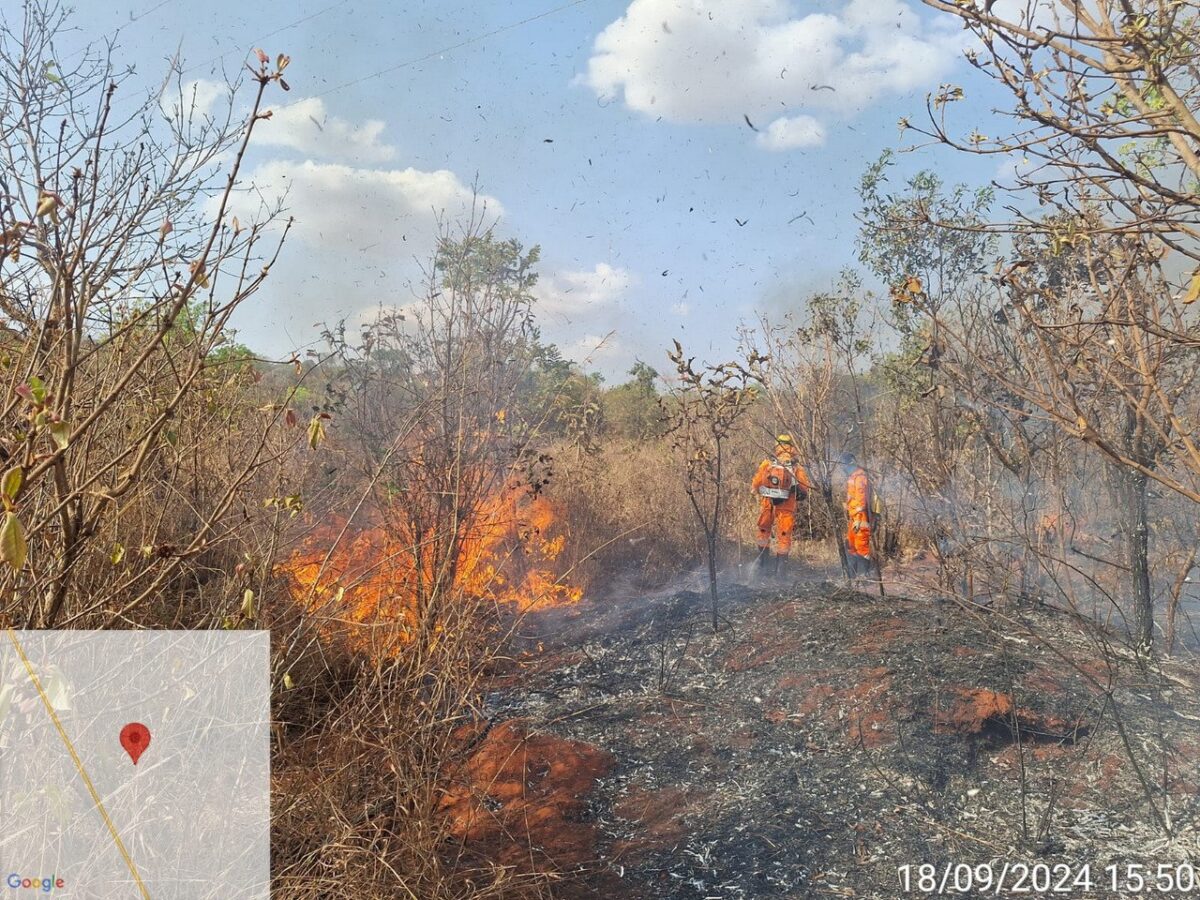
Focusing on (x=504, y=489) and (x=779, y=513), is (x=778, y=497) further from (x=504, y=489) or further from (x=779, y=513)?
(x=504, y=489)

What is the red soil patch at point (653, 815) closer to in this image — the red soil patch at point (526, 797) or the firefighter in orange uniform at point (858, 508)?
the red soil patch at point (526, 797)

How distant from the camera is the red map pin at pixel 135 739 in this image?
2.31 meters

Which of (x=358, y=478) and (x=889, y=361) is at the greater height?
(x=889, y=361)

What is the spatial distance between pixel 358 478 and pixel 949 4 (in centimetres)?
524

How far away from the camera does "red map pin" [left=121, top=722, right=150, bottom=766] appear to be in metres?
2.31

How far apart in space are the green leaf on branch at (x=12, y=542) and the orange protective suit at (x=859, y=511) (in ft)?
24.9

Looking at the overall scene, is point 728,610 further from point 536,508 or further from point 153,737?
point 153,737

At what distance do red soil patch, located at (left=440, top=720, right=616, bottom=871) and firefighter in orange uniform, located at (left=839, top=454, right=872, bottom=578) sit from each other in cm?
431

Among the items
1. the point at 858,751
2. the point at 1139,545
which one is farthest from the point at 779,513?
the point at 858,751

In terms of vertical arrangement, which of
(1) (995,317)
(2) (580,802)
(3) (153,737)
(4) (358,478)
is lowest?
(2) (580,802)

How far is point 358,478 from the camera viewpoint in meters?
6.38

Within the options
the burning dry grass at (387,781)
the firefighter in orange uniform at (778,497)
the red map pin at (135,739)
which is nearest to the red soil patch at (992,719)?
the burning dry grass at (387,781)

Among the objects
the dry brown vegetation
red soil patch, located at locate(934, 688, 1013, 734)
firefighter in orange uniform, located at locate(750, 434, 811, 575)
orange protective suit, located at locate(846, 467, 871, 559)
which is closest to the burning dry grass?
the dry brown vegetation

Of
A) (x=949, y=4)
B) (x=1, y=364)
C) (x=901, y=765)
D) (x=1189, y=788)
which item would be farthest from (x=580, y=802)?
(x=949, y=4)
